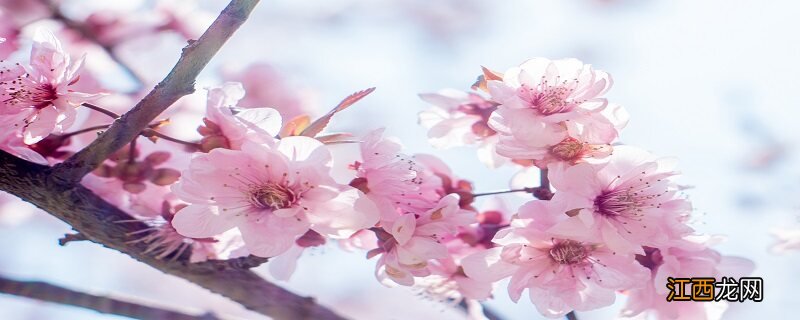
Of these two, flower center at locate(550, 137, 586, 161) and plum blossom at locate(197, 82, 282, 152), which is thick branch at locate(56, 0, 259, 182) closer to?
plum blossom at locate(197, 82, 282, 152)

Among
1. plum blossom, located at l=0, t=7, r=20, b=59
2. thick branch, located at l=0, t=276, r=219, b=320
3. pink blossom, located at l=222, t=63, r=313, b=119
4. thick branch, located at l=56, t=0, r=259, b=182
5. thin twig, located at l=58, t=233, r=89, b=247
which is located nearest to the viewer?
thick branch, located at l=56, t=0, r=259, b=182

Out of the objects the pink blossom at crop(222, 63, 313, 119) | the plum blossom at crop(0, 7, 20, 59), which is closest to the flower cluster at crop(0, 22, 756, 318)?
the plum blossom at crop(0, 7, 20, 59)

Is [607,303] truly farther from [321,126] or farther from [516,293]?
[321,126]

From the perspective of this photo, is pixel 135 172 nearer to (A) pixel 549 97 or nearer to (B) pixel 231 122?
(B) pixel 231 122

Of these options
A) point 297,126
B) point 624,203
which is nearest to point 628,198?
point 624,203

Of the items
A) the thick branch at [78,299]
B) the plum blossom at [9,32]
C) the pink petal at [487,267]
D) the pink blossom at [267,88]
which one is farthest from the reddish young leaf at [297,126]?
the pink blossom at [267,88]

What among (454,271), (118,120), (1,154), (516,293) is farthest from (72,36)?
(516,293)
